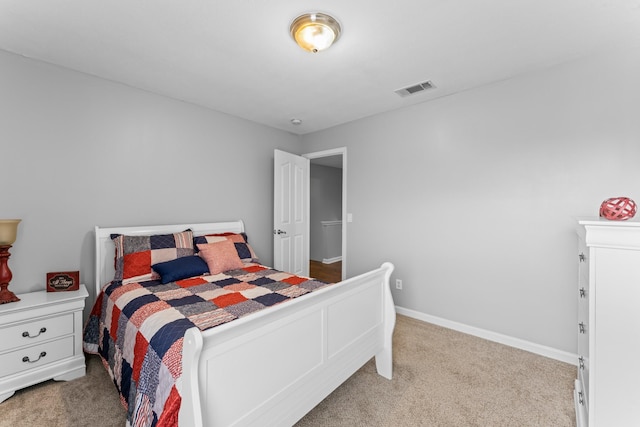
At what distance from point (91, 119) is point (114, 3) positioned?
1.28m

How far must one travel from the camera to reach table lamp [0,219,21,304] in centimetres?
197

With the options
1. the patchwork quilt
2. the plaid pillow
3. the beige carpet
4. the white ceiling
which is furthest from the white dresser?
the plaid pillow

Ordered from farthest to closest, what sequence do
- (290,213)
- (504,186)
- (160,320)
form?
1. (290,213)
2. (504,186)
3. (160,320)

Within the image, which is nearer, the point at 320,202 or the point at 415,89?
the point at 415,89

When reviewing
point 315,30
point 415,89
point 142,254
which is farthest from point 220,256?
point 415,89

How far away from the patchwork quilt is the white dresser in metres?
1.61

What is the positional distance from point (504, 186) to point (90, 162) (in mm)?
3781

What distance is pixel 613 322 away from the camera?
4.49 feet

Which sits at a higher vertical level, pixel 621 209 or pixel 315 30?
pixel 315 30

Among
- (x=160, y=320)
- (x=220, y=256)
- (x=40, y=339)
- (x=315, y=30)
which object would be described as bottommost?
(x=40, y=339)

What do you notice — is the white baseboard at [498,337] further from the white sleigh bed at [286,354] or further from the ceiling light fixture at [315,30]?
the ceiling light fixture at [315,30]

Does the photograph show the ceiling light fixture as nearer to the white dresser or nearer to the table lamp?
the white dresser

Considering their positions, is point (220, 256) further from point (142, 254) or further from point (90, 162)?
point (90, 162)

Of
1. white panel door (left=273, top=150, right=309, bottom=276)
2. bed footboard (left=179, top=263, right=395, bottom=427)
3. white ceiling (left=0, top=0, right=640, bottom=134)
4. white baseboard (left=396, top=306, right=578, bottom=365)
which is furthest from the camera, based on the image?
white panel door (left=273, top=150, right=309, bottom=276)
